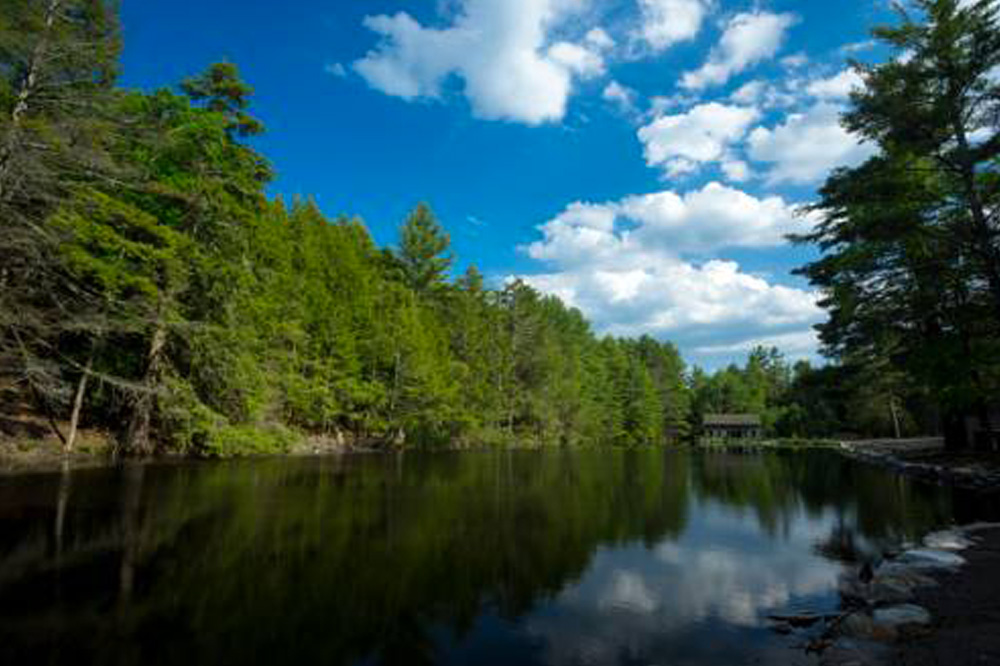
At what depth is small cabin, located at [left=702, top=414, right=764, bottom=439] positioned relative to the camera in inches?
3034

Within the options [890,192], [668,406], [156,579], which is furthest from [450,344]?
[668,406]

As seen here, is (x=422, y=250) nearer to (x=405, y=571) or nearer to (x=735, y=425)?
(x=405, y=571)

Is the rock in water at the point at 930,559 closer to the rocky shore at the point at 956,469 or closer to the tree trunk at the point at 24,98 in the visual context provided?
the rocky shore at the point at 956,469

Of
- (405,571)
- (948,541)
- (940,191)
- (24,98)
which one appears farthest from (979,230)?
(24,98)

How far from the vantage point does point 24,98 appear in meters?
12.6

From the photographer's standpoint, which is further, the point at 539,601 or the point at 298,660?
the point at 539,601

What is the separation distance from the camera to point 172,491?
12961mm

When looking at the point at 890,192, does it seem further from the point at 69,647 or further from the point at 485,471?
the point at 69,647

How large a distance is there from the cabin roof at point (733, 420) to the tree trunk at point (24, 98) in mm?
81872

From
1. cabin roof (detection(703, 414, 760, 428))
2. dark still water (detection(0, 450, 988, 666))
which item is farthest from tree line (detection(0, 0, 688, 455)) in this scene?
cabin roof (detection(703, 414, 760, 428))

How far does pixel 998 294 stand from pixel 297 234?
35.5 m

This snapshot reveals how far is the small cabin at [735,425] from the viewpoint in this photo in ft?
253

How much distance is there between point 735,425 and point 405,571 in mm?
80915

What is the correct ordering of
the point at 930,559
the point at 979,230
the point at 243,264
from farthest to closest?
the point at 243,264 < the point at 979,230 < the point at 930,559
